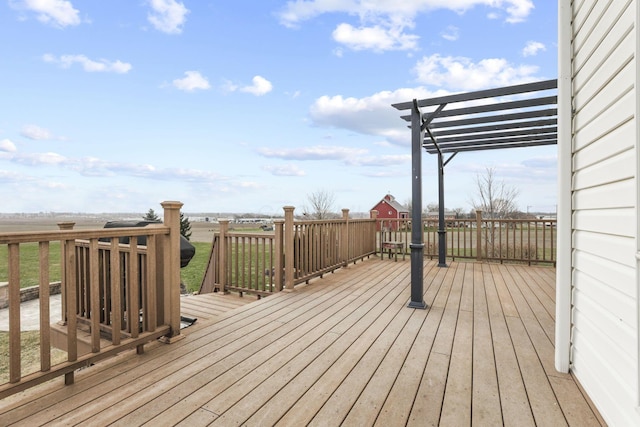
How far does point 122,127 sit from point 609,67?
2459cm

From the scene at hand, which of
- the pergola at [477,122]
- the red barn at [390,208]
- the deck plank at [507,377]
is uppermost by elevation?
the pergola at [477,122]

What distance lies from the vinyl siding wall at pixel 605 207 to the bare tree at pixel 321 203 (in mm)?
16627

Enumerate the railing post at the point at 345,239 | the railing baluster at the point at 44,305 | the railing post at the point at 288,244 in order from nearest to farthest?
the railing baluster at the point at 44,305
the railing post at the point at 288,244
the railing post at the point at 345,239

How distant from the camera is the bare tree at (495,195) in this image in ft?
41.5

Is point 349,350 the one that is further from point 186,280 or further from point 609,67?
point 186,280

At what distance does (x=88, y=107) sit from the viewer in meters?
16.1

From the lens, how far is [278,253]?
4.07m

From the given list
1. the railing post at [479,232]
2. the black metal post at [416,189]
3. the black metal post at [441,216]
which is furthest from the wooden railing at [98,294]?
the railing post at [479,232]

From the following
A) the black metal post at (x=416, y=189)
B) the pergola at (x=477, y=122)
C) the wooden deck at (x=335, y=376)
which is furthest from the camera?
the black metal post at (x=416, y=189)

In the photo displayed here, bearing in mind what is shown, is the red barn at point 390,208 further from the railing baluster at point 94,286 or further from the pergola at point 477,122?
the railing baluster at point 94,286

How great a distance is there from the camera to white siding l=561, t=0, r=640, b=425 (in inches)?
49.2

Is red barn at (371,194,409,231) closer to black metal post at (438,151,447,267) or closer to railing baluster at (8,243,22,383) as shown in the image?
black metal post at (438,151,447,267)

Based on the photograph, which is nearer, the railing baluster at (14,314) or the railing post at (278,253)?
the railing baluster at (14,314)

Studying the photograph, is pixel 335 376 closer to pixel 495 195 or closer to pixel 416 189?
pixel 416 189
